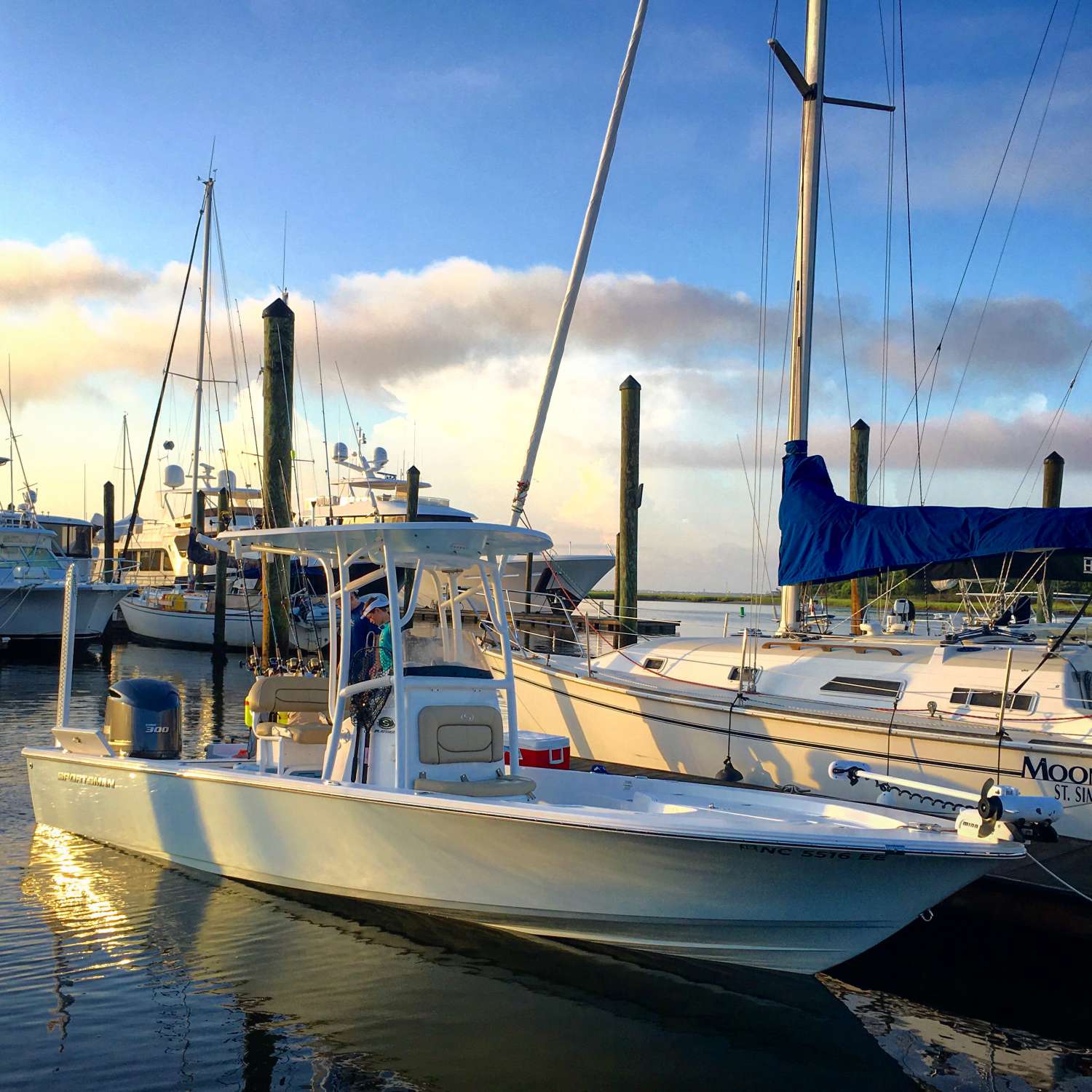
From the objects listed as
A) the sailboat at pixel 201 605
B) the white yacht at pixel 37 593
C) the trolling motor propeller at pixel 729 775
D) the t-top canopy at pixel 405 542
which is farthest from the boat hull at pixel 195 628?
the t-top canopy at pixel 405 542

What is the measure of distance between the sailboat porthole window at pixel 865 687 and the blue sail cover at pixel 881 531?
113 cm

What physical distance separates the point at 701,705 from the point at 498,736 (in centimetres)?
400

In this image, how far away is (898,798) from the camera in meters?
8.69

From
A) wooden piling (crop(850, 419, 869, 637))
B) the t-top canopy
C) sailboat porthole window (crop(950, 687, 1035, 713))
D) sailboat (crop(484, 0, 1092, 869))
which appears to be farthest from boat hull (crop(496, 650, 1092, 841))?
wooden piling (crop(850, 419, 869, 637))

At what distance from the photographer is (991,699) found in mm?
10281

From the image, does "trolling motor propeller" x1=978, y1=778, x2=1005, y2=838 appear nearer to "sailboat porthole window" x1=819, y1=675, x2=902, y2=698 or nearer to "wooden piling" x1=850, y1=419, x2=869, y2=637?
"sailboat porthole window" x1=819, y1=675, x2=902, y2=698

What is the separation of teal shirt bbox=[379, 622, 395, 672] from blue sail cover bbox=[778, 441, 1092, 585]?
524 centimetres

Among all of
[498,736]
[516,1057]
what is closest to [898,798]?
[498,736]

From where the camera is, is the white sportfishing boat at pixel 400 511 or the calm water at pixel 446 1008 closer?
the calm water at pixel 446 1008

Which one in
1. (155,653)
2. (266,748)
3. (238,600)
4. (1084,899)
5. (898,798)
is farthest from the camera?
(238,600)

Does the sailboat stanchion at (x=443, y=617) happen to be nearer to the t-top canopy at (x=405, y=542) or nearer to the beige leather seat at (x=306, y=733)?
the t-top canopy at (x=405, y=542)

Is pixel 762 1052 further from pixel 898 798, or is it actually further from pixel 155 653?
pixel 155 653

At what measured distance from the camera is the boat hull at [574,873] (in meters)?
6.58

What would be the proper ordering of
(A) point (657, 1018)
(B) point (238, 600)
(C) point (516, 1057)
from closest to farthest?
(C) point (516, 1057) < (A) point (657, 1018) < (B) point (238, 600)
